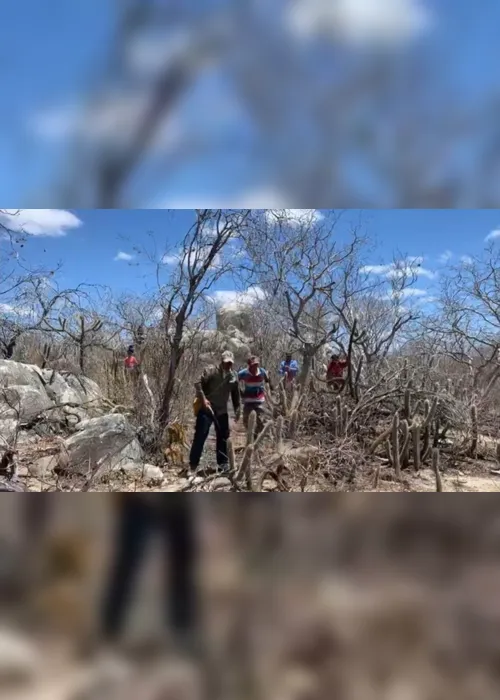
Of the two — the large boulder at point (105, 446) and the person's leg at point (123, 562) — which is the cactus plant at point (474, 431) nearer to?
the large boulder at point (105, 446)

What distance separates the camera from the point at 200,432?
346 centimetres

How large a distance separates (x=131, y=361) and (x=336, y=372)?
180 centimetres

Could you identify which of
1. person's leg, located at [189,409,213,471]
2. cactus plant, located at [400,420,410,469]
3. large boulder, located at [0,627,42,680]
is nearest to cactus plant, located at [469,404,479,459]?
cactus plant, located at [400,420,410,469]

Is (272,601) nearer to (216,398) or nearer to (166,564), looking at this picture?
(166,564)

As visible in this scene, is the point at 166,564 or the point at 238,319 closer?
the point at 166,564

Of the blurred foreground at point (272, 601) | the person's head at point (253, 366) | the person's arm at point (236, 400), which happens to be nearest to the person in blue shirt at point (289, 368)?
the person's head at point (253, 366)

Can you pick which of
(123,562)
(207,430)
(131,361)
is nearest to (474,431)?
(207,430)

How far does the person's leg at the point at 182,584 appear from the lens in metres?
Answer: 0.96

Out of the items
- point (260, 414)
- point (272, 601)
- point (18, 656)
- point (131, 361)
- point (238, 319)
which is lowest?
point (18, 656)

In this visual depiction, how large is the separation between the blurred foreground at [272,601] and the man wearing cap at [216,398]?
2477mm

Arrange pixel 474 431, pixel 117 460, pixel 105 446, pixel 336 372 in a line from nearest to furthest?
pixel 117 460, pixel 105 446, pixel 474 431, pixel 336 372

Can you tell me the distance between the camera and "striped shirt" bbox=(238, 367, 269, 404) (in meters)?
4.09

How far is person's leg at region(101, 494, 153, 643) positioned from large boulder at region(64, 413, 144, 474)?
4.34 feet

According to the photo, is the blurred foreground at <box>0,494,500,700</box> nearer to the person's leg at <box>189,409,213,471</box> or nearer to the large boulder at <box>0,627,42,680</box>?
the large boulder at <box>0,627,42,680</box>
